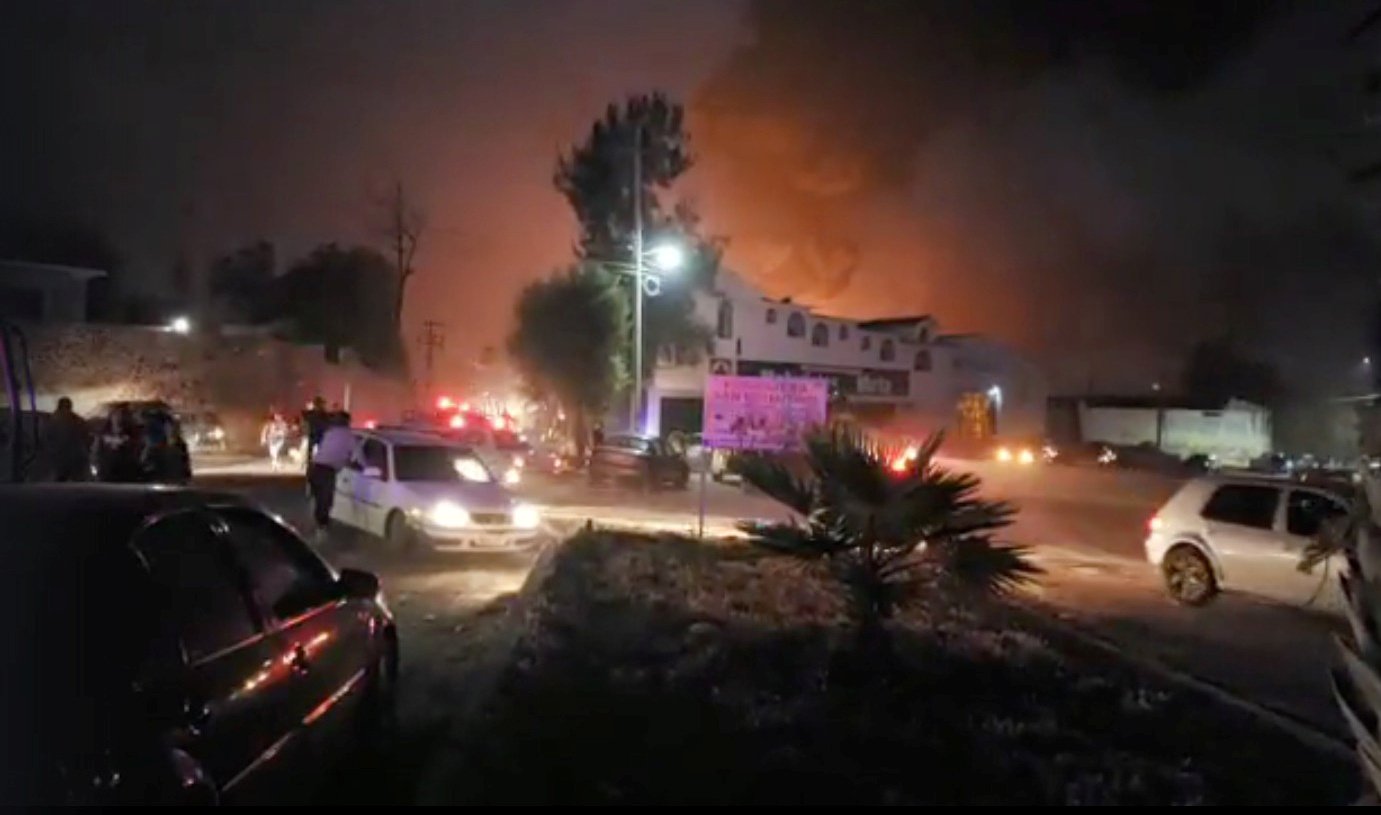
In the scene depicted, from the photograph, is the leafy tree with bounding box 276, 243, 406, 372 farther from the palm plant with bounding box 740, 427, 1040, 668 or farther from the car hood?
the palm plant with bounding box 740, 427, 1040, 668

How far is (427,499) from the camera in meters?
15.5

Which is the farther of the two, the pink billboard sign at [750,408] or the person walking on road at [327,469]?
the person walking on road at [327,469]

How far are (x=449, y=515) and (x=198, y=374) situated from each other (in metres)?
31.5

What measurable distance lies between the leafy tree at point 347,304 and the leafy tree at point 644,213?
494 inches

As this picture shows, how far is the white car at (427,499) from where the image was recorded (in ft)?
50.3

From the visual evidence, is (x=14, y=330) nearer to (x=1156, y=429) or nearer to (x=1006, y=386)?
(x=1006, y=386)

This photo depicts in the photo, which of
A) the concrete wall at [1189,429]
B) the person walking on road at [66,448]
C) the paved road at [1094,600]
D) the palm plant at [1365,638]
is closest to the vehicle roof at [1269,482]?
the paved road at [1094,600]

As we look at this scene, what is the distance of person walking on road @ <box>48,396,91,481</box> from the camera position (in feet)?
51.4

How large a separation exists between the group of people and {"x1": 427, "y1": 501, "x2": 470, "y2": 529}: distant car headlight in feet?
9.67

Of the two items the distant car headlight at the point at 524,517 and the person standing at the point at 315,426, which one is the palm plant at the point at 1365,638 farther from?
the person standing at the point at 315,426

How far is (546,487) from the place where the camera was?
31141 millimetres

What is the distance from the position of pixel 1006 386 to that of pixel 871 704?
2211 inches

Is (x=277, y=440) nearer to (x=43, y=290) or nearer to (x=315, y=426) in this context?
(x=43, y=290)

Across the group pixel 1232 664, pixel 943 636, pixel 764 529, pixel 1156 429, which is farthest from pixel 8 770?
pixel 1156 429
